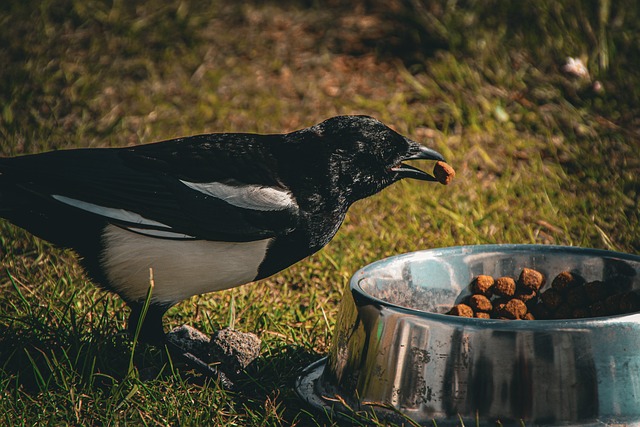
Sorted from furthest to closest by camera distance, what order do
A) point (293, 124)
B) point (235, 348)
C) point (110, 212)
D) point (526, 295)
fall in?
1. point (293, 124)
2. point (526, 295)
3. point (235, 348)
4. point (110, 212)

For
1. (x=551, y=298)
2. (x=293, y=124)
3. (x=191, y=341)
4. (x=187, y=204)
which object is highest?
(x=187, y=204)

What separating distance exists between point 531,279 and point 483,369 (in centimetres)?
72

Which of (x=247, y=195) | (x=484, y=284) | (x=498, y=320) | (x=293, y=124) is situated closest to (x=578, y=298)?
(x=484, y=284)

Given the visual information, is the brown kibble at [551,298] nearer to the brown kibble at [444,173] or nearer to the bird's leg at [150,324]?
the brown kibble at [444,173]

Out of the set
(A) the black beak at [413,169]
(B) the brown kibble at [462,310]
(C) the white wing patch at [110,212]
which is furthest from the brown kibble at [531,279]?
(C) the white wing patch at [110,212]

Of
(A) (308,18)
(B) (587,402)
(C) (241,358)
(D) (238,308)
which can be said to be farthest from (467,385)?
(A) (308,18)

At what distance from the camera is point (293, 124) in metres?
5.54

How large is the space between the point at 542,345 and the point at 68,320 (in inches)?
69.5

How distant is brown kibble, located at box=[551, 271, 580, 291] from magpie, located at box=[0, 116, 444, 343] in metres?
0.77

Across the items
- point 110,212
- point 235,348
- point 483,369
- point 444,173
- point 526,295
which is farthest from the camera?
point 444,173

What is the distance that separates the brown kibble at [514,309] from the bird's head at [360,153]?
0.57 metres

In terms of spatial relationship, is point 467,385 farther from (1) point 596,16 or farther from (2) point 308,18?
(2) point 308,18

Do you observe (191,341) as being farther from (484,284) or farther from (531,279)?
(531,279)

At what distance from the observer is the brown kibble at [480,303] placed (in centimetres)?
294
